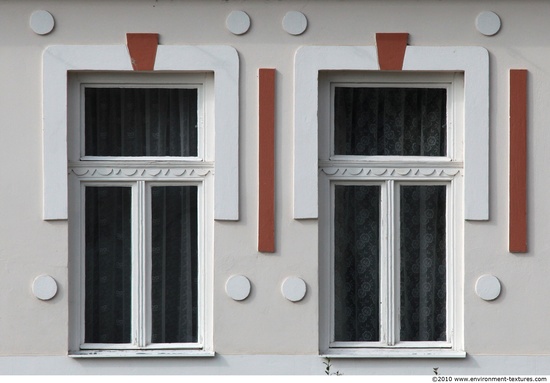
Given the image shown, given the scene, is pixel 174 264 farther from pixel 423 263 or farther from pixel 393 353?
pixel 423 263

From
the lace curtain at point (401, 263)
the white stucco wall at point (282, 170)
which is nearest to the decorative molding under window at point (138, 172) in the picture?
the white stucco wall at point (282, 170)

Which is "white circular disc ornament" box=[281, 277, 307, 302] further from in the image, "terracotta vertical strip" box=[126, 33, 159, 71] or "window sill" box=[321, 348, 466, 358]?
"terracotta vertical strip" box=[126, 33, 159, 71]

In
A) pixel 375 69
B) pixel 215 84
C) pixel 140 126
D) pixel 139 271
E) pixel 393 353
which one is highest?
pixel 375 69

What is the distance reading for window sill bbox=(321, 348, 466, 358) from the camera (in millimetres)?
8422

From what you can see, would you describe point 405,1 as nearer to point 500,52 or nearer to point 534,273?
point 500,52

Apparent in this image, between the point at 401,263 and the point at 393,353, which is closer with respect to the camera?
the point at 393,353

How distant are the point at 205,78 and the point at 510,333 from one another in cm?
268

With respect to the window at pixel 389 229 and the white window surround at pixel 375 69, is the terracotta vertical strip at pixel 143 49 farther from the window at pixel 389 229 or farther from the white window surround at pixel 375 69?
the window at pixel 389 229

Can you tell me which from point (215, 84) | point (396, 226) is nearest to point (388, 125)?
point (396, 226)

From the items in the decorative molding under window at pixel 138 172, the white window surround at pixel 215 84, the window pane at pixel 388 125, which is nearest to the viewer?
the white window surround at pixel 215 84

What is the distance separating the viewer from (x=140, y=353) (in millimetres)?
8461

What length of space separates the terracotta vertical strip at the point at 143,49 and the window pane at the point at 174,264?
85 cm

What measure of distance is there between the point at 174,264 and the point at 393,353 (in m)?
1.61

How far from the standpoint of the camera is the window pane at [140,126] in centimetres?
856
